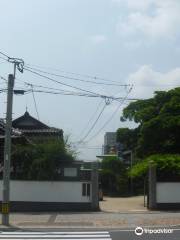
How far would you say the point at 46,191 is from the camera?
29906 millimetres

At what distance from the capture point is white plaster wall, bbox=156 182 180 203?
1189 inches

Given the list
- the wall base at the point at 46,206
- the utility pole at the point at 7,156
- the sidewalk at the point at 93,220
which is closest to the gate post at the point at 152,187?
the sidewalk at the point at 93,220

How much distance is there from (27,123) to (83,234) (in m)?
40.5

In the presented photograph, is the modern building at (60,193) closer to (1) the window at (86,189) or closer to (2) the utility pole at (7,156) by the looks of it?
(1) the window at (86,189)

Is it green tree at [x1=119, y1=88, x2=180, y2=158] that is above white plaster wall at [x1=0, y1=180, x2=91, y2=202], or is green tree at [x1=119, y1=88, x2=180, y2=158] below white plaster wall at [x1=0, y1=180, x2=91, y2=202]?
above

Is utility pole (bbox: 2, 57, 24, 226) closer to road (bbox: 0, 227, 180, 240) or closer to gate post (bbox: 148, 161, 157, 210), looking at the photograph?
road (bbox: 0, 227, 180, 240)

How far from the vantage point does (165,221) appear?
78.2ft

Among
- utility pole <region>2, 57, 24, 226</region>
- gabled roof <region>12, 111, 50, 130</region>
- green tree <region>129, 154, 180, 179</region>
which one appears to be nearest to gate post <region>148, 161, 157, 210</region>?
green tree <region>129, 154, 180, 179</region>

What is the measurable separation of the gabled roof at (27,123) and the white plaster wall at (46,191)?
91.9 feet

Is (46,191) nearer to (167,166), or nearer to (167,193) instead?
(167,193)

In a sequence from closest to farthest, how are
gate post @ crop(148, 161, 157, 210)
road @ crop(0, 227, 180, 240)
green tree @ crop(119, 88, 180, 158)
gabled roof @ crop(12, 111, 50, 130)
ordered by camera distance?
road @ crop(0, 227, 180, 240)
gate post @ crop(148, 161, 157, 210)
green tree @ crop(119, 88, 180, 158)
gabled roof @ crop(12, 111, 50, 130)

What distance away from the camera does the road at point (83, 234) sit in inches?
712

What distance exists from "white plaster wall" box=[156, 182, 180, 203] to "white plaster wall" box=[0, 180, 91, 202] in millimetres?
3685

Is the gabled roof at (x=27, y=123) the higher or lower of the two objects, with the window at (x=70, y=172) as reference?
higher
